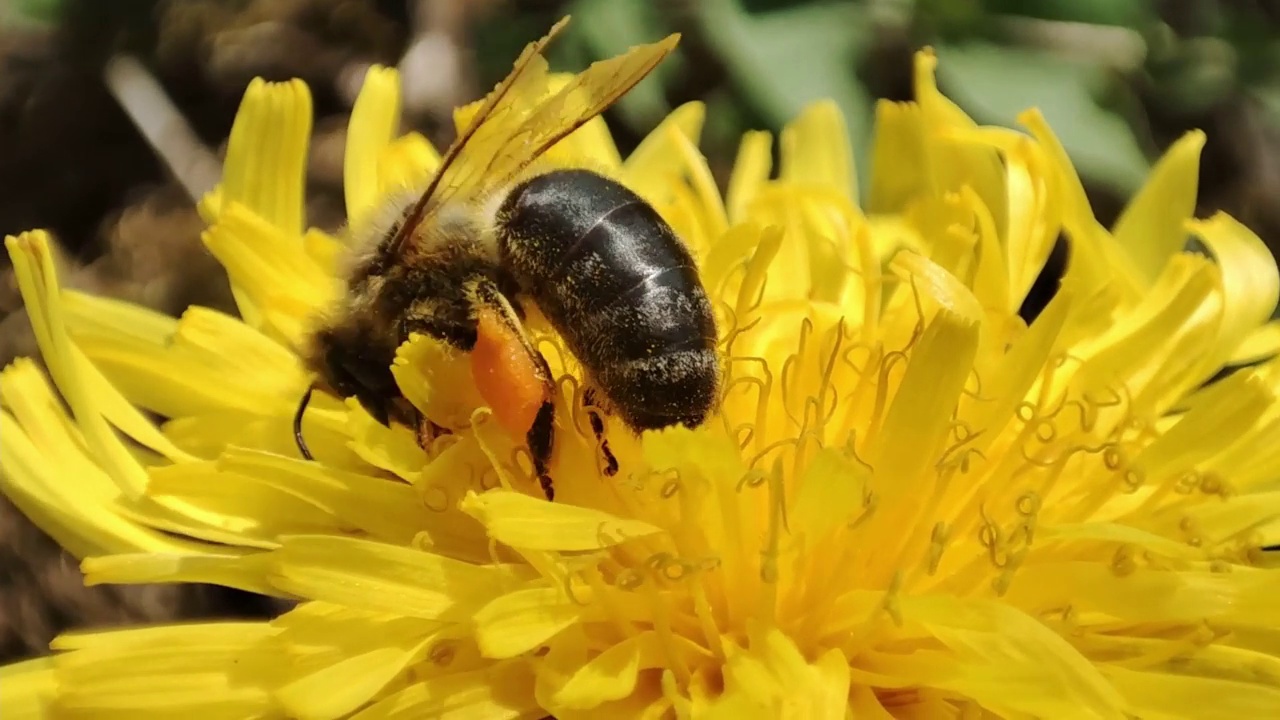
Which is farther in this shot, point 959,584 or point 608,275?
point 959,584

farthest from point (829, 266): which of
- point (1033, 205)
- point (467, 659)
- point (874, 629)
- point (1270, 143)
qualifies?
point (1270, 143)

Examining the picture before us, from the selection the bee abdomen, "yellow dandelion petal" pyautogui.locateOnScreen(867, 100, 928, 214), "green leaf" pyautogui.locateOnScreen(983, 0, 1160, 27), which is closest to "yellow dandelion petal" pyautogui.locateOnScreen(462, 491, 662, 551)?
the bee abdomen

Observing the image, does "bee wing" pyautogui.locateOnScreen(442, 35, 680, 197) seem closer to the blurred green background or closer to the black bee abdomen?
the black bee abdomen

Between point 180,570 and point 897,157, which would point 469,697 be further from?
point 897,157

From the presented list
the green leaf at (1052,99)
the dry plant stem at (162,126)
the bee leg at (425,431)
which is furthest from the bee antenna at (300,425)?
the dry plant stem at (162,126)

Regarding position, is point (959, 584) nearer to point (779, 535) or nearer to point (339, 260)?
point (779, 535)

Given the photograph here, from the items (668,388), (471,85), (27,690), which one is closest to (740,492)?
(668,388)
